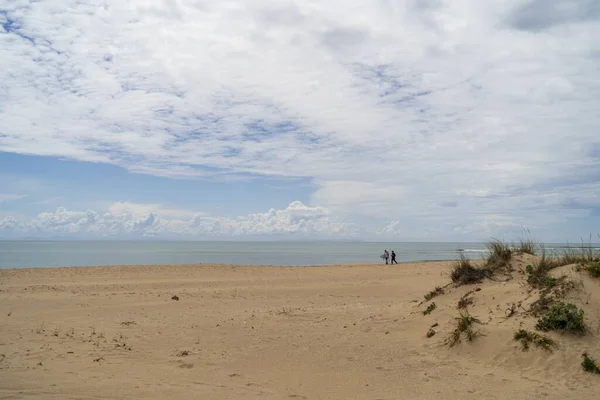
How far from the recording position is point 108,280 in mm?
23797

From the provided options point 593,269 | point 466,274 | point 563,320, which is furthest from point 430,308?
point 593,269

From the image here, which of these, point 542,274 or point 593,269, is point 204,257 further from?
point 593,269

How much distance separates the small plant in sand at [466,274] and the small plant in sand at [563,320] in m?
2.92

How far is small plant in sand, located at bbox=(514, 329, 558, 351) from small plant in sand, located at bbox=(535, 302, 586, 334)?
1.01 ft

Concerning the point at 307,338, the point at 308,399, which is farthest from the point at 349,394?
the point at 307,338

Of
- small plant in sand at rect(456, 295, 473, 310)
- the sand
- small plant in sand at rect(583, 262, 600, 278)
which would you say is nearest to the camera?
the sand

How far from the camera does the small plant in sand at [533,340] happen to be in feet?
24.8

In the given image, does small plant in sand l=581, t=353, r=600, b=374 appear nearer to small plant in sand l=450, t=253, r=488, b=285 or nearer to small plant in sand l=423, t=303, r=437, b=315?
small plant in sand l=423, t=303, r=437, b=315

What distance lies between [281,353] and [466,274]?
524 centimetres

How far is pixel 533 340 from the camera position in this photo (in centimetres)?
770

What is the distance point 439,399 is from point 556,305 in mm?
3360

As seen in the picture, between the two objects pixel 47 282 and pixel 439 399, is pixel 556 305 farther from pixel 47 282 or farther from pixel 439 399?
pixel 47 282

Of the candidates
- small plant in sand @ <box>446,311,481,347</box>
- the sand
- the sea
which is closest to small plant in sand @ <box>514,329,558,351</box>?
the sand

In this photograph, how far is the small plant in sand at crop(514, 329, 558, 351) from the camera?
7.55 metres
